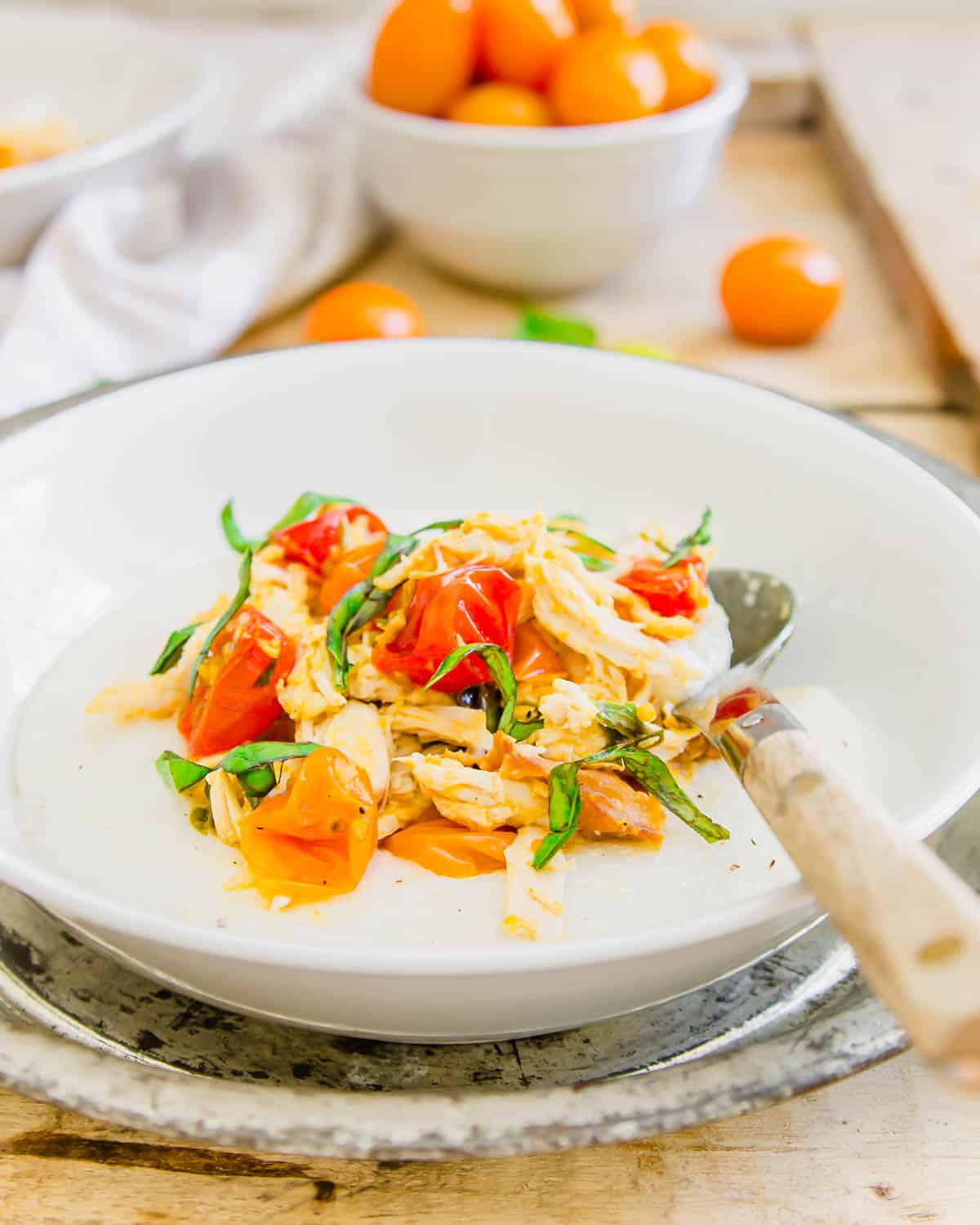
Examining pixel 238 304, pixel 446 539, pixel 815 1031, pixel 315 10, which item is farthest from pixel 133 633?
pixel 315 10

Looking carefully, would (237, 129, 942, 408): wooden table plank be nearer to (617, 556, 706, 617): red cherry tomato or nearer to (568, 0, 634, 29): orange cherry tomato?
(568, 0, 634, 29): orange cherry tomato

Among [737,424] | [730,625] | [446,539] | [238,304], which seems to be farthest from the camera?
[238,304]

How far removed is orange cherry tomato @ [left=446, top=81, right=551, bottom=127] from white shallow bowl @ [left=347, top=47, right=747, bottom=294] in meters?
0.03

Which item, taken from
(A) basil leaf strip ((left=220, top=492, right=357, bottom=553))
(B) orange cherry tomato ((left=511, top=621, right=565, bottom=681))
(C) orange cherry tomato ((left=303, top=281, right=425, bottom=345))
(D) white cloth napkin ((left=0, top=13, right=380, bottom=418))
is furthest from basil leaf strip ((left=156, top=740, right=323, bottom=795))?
(C) orange cherry tomato ((left=303, top=281, right=425, bottom=345))

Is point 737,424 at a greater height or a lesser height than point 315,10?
greater

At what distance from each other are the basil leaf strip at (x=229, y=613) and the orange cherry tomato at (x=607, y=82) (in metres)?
1.33

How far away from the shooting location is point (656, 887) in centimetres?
99

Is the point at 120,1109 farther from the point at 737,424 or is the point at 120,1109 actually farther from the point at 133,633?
the point at 737,424

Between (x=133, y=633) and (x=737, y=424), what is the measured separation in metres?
0.70

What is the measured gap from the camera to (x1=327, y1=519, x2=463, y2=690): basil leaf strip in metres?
1.15

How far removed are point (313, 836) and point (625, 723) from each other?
0.87 ft

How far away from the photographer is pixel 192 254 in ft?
7.88

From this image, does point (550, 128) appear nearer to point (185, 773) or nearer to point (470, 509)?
point (470, 509)

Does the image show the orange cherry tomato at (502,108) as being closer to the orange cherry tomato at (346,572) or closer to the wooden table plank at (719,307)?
the wooden table plank at (719,307)
